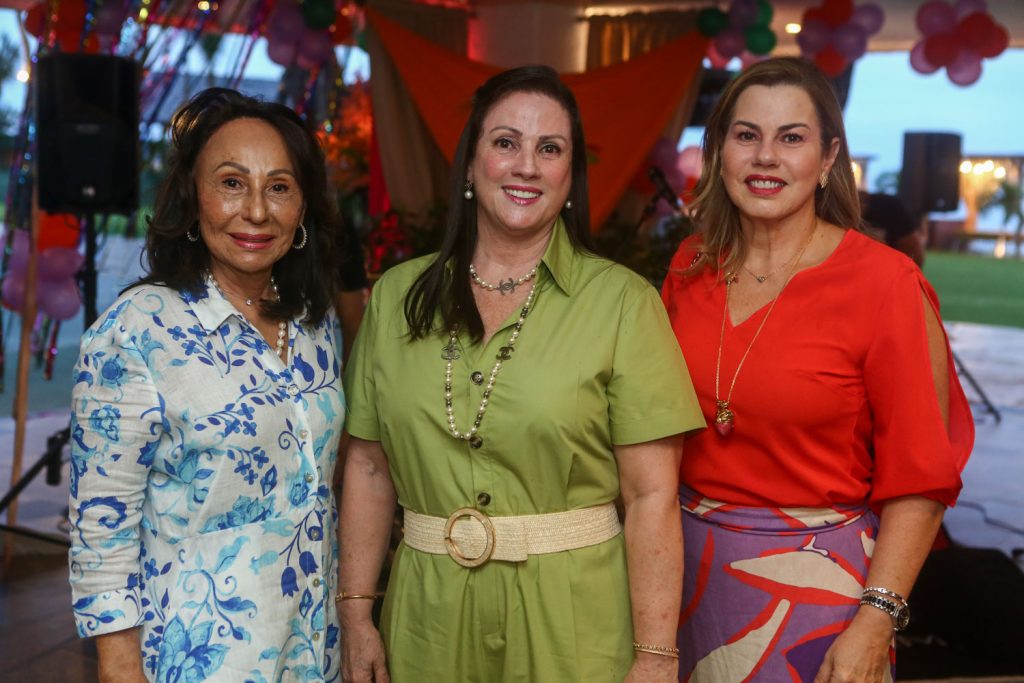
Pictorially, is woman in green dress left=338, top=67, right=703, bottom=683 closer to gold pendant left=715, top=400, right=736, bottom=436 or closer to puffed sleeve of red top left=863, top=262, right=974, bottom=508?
gold pendant left=715, top=400, right=736, bottom=436

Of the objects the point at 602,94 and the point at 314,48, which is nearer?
the point at 602,94

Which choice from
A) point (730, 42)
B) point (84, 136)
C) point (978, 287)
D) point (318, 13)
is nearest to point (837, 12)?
point (730, 42)

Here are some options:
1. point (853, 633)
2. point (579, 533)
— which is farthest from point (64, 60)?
point (853, 633)

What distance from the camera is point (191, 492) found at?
1643mm

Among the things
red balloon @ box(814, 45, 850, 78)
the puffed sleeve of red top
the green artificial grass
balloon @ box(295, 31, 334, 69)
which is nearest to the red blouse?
the puffed sleeve of red top

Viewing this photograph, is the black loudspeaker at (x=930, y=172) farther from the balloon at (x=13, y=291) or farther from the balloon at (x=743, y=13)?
the balloon at (x=13, y=291)

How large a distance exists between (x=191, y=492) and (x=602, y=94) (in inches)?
203

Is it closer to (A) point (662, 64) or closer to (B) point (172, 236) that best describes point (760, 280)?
(B) point (172, 236)

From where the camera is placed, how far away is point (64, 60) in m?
4.08

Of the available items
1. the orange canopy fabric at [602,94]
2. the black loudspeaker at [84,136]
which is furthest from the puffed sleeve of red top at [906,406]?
the orange canopy fabric at [602,94]

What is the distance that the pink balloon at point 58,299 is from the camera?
5406 millimetres

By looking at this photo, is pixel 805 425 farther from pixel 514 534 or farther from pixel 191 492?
pixel 191 492

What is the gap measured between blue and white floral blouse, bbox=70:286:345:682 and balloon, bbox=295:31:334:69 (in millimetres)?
5472

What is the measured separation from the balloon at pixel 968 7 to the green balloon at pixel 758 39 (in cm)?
125
